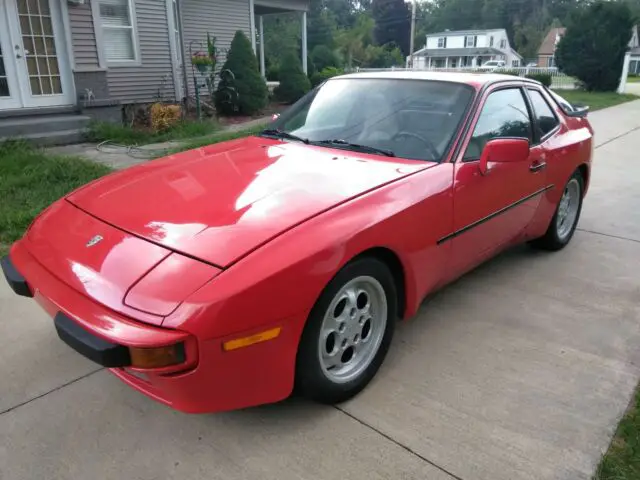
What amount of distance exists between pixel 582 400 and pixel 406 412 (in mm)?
861

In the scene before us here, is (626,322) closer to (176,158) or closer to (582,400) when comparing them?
(582,400)

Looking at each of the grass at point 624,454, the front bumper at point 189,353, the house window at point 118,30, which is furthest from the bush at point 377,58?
the front bumper at point 189,353

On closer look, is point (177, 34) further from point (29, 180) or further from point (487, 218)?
point (487, 218)

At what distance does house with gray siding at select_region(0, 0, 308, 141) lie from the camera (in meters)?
8.74

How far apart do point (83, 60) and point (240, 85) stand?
3.35 meters

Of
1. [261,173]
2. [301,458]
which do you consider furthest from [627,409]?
[261,173]

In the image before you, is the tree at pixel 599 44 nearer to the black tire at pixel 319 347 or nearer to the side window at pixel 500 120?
the side window at pixel 500 120

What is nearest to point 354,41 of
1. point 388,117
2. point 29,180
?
point 29,180

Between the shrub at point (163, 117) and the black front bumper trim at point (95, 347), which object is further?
the shrub at point (163, 117)

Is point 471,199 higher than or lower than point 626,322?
higher

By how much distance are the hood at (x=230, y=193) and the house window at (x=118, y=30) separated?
8.45 metres

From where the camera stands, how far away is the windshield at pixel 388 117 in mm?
3076

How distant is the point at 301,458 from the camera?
2.17 meters

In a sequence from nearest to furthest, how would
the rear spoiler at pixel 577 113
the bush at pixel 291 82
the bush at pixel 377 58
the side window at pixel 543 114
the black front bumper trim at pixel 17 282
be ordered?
the black front bumper trim at pixel 17 282 → the side window at pixel 543 114 → the rear spoiler at pixel 577 113 → the bush at pixel 291 82 → the bush at pixel 377 58
